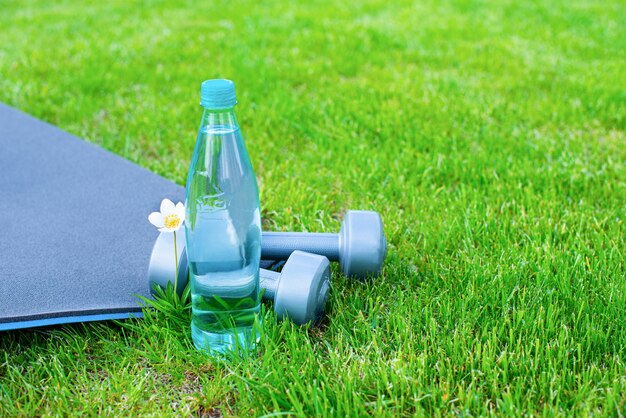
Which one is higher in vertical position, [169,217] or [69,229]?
[169,217]

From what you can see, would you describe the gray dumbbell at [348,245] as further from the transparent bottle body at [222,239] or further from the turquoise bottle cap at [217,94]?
the turquoise bottle cap at [217,94]

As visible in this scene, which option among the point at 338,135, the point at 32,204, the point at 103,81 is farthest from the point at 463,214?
the point at 103,81

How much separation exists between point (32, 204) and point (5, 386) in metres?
0.97

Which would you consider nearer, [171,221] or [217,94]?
[217,94]

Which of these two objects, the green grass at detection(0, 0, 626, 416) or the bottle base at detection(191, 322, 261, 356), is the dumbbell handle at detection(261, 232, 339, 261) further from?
the bottle base at detection(191, 322, 261, 356)

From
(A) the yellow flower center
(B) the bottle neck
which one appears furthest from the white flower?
(B) the bottle neck

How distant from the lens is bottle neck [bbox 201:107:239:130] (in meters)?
1.64

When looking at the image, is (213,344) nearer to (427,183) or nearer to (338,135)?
(427,183)

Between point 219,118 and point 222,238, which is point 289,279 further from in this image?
point 219,118

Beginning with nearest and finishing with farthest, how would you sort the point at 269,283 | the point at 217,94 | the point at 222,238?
the point at 217,94 < the point at 222,238 < the point at 269,283

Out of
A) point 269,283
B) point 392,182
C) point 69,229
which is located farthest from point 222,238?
point 392,182

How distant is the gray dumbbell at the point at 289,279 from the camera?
183 centimetres

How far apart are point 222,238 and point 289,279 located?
230 millimetres

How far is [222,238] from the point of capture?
1.76 metres
